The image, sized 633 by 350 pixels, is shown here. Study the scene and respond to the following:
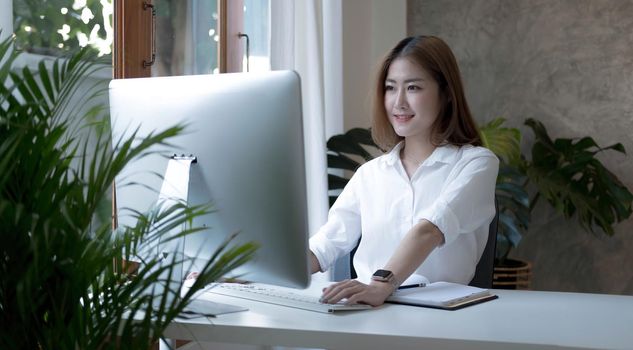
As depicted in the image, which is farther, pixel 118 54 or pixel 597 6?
pixel 597 6

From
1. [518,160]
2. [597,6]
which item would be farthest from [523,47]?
[518,160]

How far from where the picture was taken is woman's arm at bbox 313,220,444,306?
177cm

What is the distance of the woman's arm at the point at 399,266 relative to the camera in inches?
69.7

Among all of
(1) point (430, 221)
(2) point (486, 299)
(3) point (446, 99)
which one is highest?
(3) point (446, 99)

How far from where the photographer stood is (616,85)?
418cm

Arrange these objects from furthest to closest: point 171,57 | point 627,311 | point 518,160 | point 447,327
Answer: point 518,160 < point 171,57 < point 627,311 < point 447,327

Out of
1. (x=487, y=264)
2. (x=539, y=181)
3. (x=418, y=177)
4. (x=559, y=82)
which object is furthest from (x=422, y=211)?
(x=559, y=82)

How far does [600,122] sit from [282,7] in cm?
178

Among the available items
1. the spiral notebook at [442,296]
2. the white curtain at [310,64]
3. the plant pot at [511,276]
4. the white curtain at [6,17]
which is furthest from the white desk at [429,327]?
the plant pot at [511,276]

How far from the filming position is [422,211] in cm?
225

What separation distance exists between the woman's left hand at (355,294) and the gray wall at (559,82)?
273 cm

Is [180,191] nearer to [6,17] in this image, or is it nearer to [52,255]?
[52,255]

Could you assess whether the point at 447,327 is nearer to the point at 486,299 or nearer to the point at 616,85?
the point at 486,299

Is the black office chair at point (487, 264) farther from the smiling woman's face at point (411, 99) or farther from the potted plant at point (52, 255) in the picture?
the potted plant at point (52, 255)
